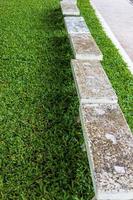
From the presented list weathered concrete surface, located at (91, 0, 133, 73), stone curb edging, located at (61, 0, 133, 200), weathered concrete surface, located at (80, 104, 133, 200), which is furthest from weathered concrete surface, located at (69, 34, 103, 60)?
weathered concrete surface, located at (80, 104, 133, 200)

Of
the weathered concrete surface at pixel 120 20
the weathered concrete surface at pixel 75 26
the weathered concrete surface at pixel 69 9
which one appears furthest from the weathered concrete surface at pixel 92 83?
the weathered concrete surface at pixel 69 9

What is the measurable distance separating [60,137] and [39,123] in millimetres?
396

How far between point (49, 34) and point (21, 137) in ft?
14.6

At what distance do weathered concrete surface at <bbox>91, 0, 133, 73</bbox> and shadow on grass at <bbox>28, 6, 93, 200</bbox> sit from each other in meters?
1.43

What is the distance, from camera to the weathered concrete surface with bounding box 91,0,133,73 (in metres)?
8.27

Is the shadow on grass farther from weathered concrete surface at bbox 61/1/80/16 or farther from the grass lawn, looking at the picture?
weathered concrete surface at bbox 61/1/80/16

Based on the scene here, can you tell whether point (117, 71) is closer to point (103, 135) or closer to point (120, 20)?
point (103, 135)

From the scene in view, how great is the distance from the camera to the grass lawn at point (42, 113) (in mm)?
3877

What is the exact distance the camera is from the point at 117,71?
673 cm

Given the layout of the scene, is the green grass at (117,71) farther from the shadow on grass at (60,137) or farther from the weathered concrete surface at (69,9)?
the shadow on grass at (60,137)

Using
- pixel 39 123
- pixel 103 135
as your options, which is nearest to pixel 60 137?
pixel 39 123

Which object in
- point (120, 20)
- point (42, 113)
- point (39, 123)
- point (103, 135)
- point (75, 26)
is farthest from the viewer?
point (120, 20)

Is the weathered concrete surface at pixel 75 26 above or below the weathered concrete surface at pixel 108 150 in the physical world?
below

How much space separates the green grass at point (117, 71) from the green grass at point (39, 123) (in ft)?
2.19
